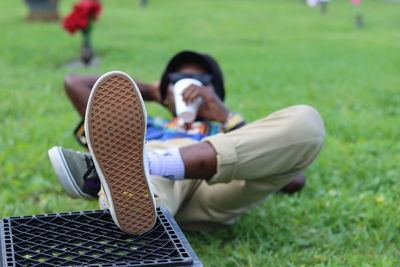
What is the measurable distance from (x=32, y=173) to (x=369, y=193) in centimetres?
196

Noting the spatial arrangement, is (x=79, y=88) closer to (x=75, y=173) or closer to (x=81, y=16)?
(x=75, y=173)

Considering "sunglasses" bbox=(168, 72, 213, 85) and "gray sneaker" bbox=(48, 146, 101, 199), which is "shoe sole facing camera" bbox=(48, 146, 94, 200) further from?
"sunglasses" bbox=(168, 72, 213, 85)

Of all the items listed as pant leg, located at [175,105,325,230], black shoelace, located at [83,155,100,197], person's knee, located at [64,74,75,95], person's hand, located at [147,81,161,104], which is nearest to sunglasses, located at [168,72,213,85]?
person's hand, located at [147,81,161,104]

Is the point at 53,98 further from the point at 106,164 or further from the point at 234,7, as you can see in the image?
the point at 234,7

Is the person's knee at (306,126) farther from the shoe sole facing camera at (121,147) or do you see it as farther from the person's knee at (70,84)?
the person's knee at (70,84)

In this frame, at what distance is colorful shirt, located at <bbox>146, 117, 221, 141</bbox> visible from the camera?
2732mm

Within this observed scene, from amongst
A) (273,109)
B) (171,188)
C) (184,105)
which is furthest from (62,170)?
(273,109)

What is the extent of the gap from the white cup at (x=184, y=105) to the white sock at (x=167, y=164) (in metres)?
0.61

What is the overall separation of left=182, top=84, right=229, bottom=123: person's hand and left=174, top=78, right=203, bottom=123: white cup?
0.03 meters

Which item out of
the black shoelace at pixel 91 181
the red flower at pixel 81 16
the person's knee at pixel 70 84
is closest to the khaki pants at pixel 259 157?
the black shoelace at pixel 91 181

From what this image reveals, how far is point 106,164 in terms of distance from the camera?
168 cm

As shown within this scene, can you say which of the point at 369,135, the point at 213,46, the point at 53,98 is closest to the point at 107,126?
the point at 369,135

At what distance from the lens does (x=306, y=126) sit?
7.02 feet

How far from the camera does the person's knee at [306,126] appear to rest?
2.12 m
